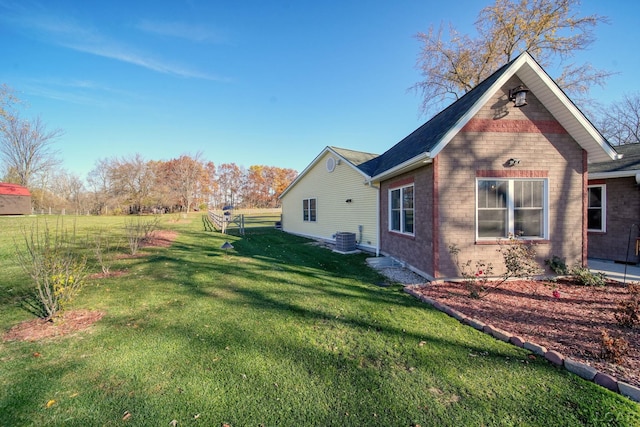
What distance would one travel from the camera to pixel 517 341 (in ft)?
11.9

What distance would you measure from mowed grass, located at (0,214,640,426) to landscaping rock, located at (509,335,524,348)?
158 millimetres

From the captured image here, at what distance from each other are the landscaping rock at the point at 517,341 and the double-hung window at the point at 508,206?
3308 mm

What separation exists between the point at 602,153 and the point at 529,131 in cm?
186

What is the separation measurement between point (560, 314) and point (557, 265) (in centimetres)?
262

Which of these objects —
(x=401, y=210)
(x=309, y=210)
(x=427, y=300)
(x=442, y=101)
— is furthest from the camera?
(x=442, y=101)

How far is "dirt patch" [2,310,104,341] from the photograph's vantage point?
3865 mm

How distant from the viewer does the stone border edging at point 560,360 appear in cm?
266

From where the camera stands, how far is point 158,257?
952cm

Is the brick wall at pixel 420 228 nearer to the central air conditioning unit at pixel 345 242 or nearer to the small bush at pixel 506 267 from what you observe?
the small bush at pixel 506 267

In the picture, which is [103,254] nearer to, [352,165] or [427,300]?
[352,165]

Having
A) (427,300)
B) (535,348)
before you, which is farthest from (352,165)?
(535,348)

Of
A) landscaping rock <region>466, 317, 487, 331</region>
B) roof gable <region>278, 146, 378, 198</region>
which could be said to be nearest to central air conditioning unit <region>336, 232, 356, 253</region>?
roof gable <region>278, 146, 378, 198</region>

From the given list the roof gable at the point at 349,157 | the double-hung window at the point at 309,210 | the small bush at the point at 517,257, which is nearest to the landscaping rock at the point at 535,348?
the small bush at the point at 517,257

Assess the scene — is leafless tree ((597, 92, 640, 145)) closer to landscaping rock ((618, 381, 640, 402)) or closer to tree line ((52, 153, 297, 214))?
landscaping rock ((618, 381, 640, 402))
